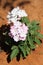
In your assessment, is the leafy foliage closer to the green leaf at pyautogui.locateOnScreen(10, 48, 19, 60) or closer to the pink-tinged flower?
the green leaf at pyautogui.locateOnScreen(10, 48, 19, 60)

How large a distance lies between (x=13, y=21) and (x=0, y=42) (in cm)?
89

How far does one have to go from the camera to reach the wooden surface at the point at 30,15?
446 cm

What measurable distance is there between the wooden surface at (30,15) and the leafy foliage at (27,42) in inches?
5.9

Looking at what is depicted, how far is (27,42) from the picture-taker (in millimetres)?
4422

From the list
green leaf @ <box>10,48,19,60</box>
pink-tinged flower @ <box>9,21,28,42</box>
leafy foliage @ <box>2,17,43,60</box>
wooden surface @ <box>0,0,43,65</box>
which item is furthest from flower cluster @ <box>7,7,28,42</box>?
wooden surface @ <box>0,0,43,65</box>

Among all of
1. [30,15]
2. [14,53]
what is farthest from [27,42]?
[30,15]

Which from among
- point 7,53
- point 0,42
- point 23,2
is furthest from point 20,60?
point 23,2

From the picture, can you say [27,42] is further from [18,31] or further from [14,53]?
[18,31]

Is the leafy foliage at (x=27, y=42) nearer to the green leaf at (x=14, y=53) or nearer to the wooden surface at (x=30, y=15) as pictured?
the green leaf at (x=14, y=53)

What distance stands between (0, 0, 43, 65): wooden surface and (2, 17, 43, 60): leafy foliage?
15 cm

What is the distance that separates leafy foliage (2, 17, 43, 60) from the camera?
436 centimetres

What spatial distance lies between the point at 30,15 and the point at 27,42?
3.56 ft

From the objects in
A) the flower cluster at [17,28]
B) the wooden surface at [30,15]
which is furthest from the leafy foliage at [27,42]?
the flower cluster at [17,28]

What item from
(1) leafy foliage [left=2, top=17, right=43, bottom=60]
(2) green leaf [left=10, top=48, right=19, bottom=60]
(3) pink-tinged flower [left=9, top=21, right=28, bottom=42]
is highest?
(3) pink-tinged flower [left=9, top=21, right=28, bottom=42]
